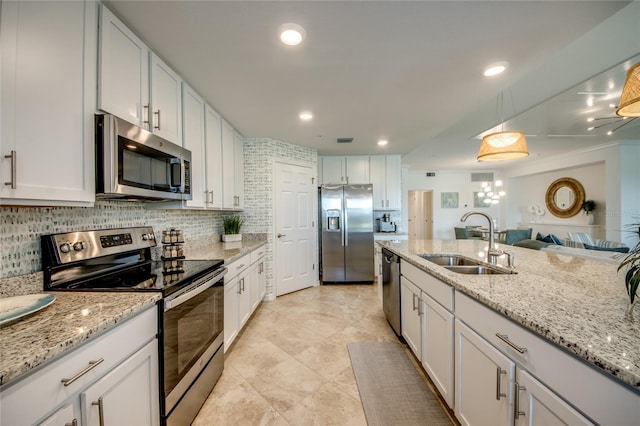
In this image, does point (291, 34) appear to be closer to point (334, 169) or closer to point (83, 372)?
point (83, 372)

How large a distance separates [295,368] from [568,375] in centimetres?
178

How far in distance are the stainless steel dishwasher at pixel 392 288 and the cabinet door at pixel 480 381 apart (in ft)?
3.30

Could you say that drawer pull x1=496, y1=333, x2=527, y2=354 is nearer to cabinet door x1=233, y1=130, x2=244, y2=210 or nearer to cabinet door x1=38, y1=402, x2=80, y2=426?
cabinet door x1=38, y1=402, x2=80, y2=426

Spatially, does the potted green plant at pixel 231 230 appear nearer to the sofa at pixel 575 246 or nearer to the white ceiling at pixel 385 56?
the white ceiling at pixel 385 56

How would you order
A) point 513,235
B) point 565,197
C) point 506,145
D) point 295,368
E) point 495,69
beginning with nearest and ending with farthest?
point 495,69
point 295,368
point 506,145
point 513,235
point 565,197

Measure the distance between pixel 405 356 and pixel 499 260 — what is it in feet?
3.72

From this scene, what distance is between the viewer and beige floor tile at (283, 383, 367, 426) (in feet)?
5.03

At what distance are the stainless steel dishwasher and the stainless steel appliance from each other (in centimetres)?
157

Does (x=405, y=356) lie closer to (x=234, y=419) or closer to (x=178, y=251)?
(x=234, y=419)

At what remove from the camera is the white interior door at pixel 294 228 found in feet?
12.3

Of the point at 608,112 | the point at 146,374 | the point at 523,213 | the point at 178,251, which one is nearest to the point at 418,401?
the point at 146,374

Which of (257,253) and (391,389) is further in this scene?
(257,253)

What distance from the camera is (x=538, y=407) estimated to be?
2.83ft

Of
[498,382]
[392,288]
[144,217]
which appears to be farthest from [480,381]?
[144,217]
